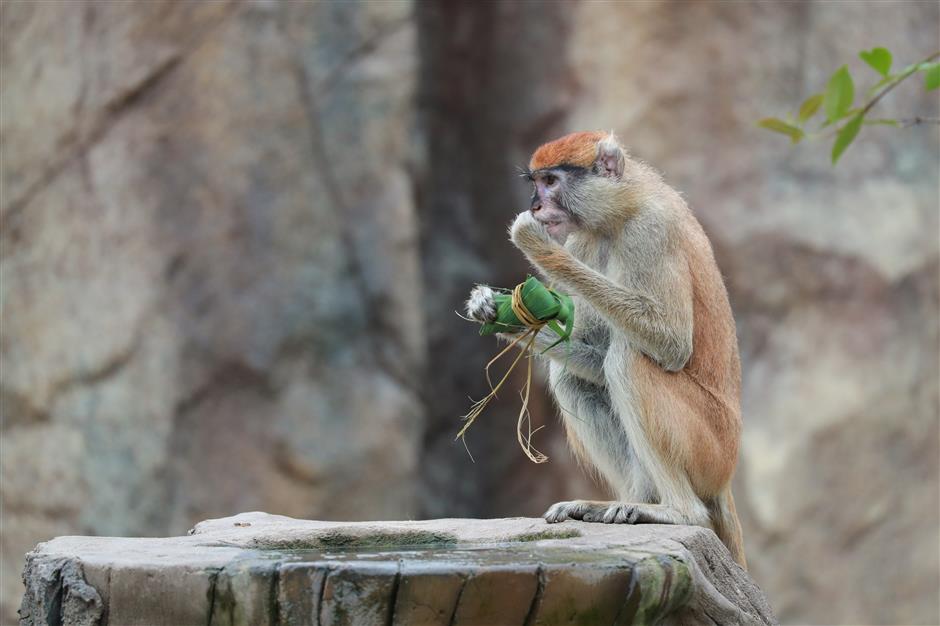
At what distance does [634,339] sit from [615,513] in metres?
0.79

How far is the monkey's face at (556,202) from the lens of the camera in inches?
227

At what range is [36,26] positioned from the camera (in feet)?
27.1

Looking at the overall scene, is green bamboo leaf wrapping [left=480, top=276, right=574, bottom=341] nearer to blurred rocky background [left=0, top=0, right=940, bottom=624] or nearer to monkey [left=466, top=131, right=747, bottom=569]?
monkey [left=466, top=131, right=747, bottom=569]

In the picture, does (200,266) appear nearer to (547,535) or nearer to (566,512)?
(566,512)

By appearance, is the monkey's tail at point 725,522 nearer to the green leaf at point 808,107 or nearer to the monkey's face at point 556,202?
the monkey's face at point 556,202

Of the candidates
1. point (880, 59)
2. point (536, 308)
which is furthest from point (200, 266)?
point (880, 59)

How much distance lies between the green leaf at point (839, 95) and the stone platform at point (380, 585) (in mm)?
1661

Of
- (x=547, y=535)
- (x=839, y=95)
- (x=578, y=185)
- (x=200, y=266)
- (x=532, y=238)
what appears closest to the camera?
(x=839, y=95)

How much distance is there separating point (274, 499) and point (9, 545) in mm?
1835

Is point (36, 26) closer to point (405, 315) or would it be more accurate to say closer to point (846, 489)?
point (405, 315)

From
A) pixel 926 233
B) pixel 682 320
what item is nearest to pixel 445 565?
pixel 682 320

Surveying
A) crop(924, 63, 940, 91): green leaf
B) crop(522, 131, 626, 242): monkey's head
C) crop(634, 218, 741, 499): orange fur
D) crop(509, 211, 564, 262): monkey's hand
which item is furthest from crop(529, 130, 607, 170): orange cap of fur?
crop(924, 63, 940, 91): green leaf

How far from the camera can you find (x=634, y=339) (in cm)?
532

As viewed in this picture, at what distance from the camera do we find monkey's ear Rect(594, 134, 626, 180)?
19.0 feet
